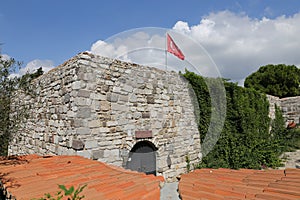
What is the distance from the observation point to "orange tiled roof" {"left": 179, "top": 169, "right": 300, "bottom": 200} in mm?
1775

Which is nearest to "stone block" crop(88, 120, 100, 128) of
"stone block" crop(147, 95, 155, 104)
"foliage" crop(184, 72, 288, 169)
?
"stone block" crop(147, 95, 155, 104)

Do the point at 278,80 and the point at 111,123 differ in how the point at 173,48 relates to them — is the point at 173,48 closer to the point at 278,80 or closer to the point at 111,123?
the point at 111,123

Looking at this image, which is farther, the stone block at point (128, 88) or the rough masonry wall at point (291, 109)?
the rough masonry wall at point (291, 109)

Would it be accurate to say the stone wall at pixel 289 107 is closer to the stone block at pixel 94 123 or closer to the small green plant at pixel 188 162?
the small green plant at pixel 188 162

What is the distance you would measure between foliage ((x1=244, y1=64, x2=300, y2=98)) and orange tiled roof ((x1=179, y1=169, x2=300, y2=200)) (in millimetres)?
15183

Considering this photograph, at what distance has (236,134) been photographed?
7.23 metres

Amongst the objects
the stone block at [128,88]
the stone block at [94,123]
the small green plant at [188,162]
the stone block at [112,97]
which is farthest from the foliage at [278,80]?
the stone block at [94,123]

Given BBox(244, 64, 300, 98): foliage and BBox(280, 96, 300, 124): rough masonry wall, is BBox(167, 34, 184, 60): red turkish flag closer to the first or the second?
BBox(280, 96, 300, 124): rough masonry wall

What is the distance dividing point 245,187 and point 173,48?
3.83 metres

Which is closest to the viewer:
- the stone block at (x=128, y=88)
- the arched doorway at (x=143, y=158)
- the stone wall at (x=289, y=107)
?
the stone block at (x=128, y=88)

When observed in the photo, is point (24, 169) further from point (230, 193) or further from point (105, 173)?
point (230, 193)

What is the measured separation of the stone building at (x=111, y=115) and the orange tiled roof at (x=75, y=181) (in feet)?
3.74

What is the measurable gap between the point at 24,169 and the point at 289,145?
1084 centimetres

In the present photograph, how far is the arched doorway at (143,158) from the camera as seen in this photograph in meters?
4.49
